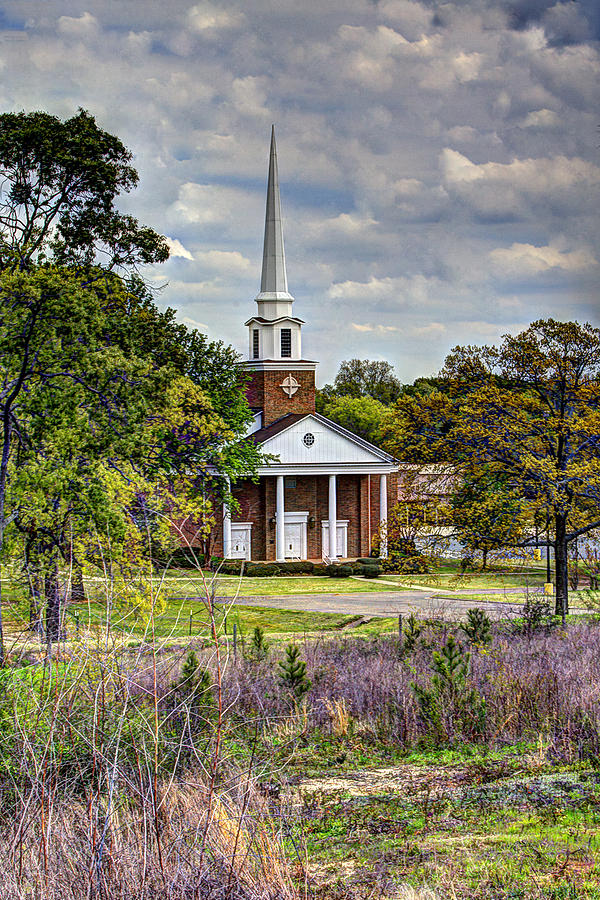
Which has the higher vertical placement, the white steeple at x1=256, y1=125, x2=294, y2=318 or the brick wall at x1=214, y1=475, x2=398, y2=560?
the white steeple at x1=256, y1=125, x2=294, y2=318

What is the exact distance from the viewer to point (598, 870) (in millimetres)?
5633

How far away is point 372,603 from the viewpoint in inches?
1186

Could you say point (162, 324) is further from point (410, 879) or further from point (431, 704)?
point (410, 879)

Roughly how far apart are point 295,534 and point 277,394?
7816 mm

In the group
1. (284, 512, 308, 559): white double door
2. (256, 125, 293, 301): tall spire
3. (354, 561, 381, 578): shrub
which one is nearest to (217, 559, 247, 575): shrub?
(354, 561, 381, 578): shrub

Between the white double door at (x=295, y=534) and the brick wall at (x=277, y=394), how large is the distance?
5.65 m

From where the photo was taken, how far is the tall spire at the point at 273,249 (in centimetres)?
4738

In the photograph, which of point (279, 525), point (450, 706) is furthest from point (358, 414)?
point (450, 706)

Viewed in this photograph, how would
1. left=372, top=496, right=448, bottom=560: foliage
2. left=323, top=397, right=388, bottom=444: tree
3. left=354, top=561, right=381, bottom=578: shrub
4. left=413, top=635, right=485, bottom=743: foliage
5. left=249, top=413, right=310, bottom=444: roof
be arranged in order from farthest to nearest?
left=323, top=397, right=388, bottom=444: tree
left=249, top=413, right=310, bottom=444: roof
left=354, top=561, right=381, bottom=578: shrub
left=372, top=496, right=448, bottom=560: foliage
left=413, top=635, right=485, bottom=743: foliage

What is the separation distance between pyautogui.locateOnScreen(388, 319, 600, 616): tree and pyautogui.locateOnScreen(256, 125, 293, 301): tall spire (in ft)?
95.0

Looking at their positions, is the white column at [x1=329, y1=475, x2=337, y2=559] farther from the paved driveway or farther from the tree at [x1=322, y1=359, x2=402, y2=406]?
the tree at [x1=322, y1=359, x2=402, y2=406]

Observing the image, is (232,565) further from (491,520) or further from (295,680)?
(491,520)

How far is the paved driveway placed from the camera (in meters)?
27.2

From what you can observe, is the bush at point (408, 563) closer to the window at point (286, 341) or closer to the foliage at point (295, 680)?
the foliage at point (295, 680)
